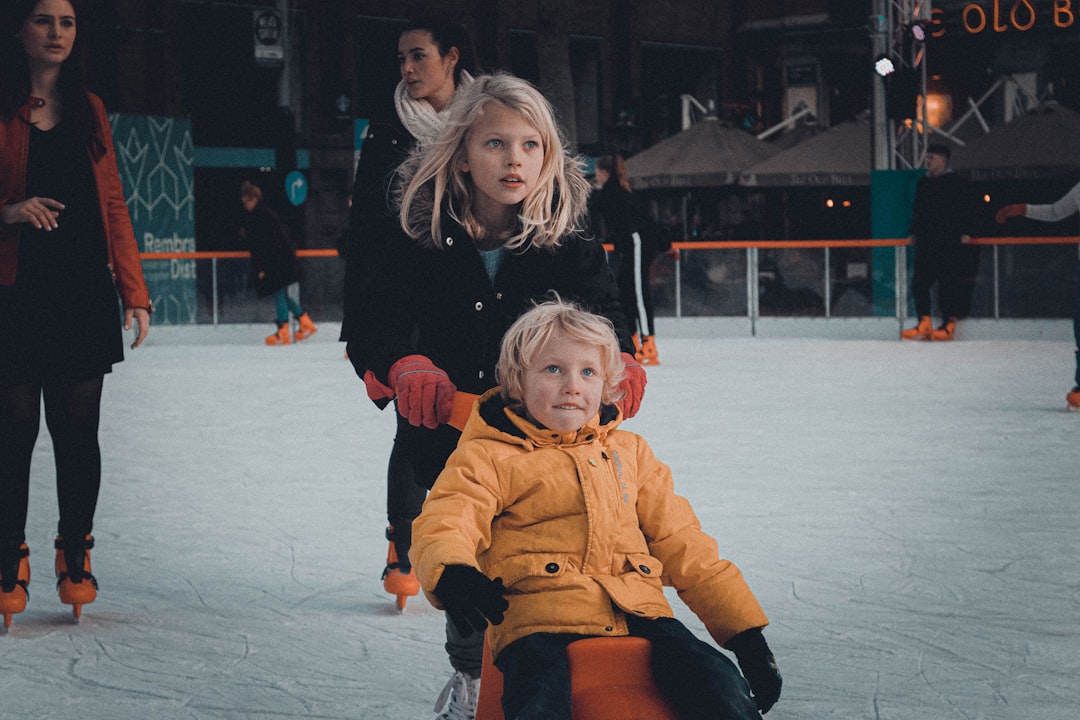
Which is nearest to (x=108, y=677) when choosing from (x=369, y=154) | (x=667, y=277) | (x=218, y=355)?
(x=369, y=154)

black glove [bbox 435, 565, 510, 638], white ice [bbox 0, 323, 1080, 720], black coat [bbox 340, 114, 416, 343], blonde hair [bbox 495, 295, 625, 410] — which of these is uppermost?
black coat [bbox 340, 114, 416, 343]

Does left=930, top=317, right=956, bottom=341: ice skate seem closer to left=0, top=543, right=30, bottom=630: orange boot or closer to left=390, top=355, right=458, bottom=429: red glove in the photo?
left=0, top=543, right=30, bottom=630: orange boot

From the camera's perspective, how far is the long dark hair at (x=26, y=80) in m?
3.74

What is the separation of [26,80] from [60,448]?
88 cm

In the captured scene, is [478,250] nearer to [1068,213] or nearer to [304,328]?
[1068,213]

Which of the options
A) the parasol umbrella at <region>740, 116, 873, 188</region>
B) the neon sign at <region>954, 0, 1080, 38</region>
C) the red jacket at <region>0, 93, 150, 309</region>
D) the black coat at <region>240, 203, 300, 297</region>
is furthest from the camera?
the parasol umbrella at <region>740, 116, 873, 188</region>

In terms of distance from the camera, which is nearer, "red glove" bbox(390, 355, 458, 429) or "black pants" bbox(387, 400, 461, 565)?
"red glove" bbox(390, 355, 458, 429)

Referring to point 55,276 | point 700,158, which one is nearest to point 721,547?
point 55,276

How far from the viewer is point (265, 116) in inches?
896

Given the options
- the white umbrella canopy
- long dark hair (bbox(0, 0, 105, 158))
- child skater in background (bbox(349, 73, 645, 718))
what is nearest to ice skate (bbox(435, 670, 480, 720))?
child skater in background (bbox(349, 73, 645, 718))

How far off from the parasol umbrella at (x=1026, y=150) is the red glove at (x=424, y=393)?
55.5ft

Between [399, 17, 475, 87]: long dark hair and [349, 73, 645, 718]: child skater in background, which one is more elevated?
[399, 17, 475, 87]: long dark hair

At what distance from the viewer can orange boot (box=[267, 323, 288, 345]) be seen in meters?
15.0

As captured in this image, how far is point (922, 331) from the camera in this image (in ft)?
47.2
